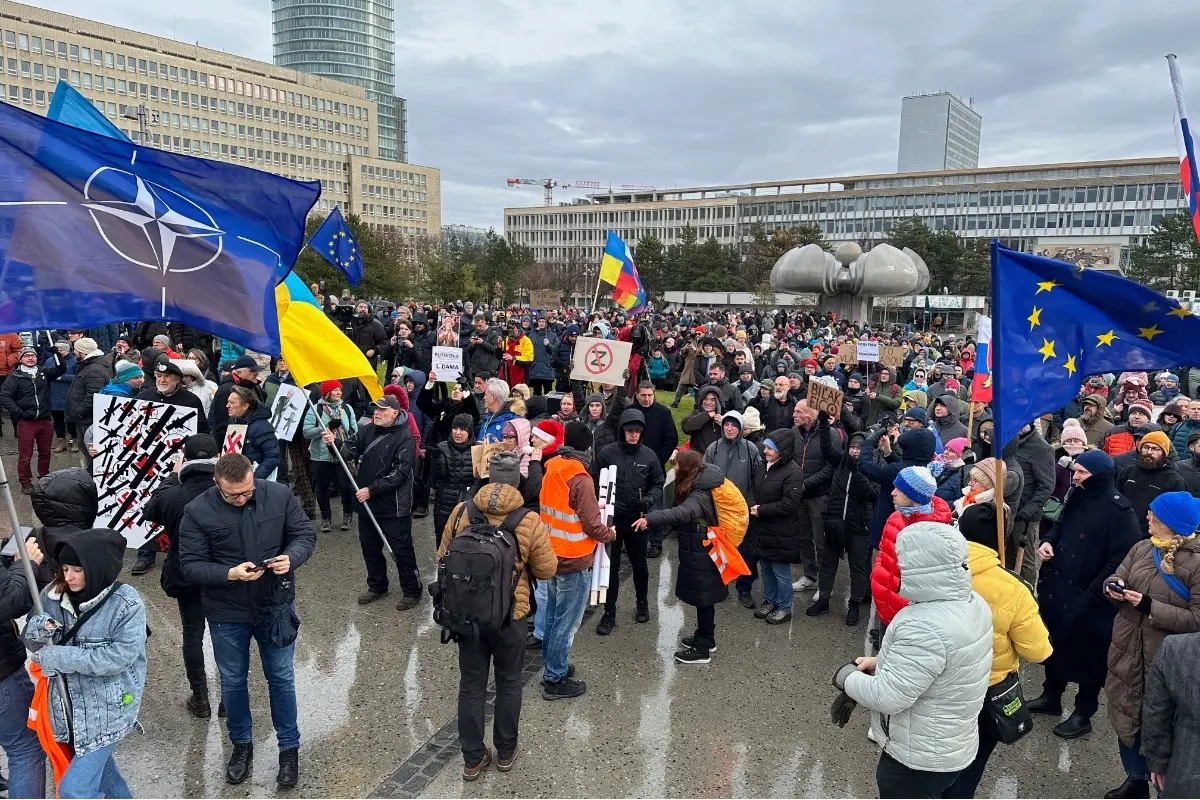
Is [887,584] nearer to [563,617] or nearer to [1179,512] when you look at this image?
[1179,512]

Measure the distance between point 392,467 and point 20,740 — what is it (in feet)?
10.8

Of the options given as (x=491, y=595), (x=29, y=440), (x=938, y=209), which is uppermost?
(x=938, y=209)

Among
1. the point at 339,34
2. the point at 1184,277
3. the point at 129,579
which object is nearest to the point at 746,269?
the point at 1184,277

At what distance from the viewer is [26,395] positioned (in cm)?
899

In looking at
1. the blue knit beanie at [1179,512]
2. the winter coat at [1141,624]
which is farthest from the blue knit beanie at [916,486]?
the blue knit beanie at [1179,512]

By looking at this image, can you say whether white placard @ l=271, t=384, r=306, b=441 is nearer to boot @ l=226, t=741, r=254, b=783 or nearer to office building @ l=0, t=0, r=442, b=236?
boot @ l=226, t=741, r=254, b=783

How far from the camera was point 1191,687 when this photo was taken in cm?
317

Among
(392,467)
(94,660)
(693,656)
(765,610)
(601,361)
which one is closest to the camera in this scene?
(94,660)

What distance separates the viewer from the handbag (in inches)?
129

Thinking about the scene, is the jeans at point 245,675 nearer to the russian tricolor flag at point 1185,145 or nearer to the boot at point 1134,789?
the boot at point 1134,789

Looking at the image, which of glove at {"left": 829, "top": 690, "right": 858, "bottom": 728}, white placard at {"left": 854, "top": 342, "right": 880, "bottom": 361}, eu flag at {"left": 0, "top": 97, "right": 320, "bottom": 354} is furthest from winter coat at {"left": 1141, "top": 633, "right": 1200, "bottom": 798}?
white placard at {"left": 854, "top": 342, "right": 880, "bottom": 361}

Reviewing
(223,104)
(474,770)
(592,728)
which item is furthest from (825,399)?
(223,104)

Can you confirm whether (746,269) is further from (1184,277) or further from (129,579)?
(129,579)

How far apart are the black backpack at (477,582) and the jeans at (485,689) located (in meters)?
0.11
